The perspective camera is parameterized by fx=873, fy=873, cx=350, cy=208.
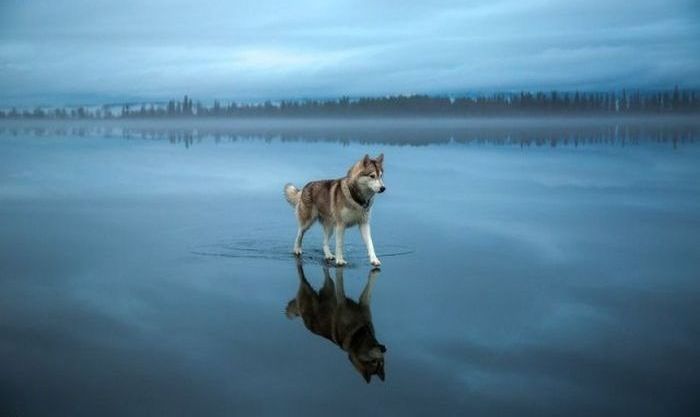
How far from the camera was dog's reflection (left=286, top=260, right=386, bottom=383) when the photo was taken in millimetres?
7516

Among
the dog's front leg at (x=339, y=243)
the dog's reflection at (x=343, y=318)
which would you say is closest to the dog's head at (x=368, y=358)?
the dog's reflection at (x=343, y=318)

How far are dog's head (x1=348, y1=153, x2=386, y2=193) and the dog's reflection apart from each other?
1131 millimetres

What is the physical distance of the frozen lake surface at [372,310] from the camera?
6684 millimetres

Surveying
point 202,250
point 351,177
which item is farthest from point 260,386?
point 202,250

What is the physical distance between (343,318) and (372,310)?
0.43m

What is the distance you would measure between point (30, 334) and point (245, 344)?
7.25 ft

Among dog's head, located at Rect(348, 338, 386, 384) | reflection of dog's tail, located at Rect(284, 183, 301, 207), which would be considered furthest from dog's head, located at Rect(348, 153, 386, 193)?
dog's head, located at Rect(348, 338, 386, 384)

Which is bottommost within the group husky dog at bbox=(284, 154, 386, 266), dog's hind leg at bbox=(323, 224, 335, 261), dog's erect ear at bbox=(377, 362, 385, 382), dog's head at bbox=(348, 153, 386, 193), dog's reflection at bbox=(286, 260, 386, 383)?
dog's erect ear at bbox=(377, 362, 385, 382)

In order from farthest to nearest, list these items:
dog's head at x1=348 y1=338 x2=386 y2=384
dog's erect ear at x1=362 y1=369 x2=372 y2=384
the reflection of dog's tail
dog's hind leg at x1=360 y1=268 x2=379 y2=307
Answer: the reflection of dog's tail < dog's hind leg at x1=360 y1=268 x2=379 y2=307 < dog's head at x1=348 y1=338 x2=386 y2=384 < dog's erect ear at x1=362 y1=369 x2=372 y2=384

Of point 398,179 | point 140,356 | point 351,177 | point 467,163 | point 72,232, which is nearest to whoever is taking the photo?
point 140,356

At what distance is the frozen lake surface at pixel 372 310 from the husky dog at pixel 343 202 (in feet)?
1.35

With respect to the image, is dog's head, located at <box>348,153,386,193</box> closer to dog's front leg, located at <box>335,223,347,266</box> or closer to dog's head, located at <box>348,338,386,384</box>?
dog's front leg, located at <box>335,223,347,266</box>

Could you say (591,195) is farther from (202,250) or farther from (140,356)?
(140,356)

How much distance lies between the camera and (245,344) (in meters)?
7.94
